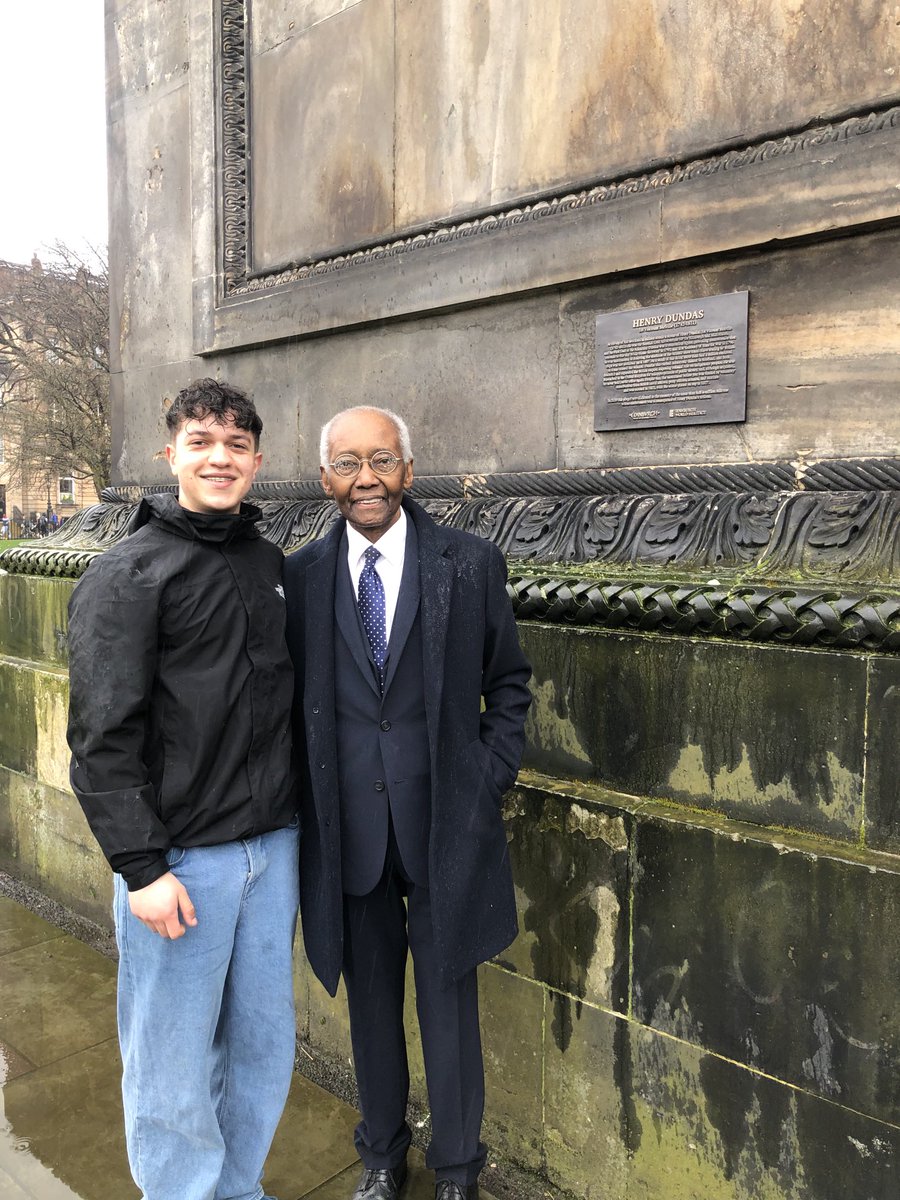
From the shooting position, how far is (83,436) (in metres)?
27.5

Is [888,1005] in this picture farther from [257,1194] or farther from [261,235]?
[261,235]

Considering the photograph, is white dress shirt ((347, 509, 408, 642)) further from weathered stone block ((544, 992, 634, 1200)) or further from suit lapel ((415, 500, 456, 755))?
weathered stone block ((544, 992, 634, 1200))

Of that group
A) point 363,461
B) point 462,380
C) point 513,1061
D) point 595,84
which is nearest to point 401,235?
point 462,380

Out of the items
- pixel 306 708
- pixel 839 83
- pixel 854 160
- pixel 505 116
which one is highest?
pixel 505 116

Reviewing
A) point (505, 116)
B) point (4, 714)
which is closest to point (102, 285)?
point (4, 714)

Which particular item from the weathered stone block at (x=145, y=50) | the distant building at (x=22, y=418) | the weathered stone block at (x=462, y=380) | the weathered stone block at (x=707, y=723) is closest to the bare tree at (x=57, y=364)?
the distant building at (x=22, y=418)

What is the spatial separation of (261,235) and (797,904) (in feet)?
12.4

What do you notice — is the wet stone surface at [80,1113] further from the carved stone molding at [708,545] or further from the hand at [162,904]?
the carved stone molding at [708,545]

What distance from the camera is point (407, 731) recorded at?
7.72 feet

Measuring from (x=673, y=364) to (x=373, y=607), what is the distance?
1.33 meters

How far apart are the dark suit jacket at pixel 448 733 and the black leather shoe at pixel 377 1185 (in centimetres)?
68

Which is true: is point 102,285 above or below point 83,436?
above

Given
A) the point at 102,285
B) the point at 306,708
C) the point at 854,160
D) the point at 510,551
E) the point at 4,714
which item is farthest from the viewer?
the point at 102,285

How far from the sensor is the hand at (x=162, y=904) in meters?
2.02
